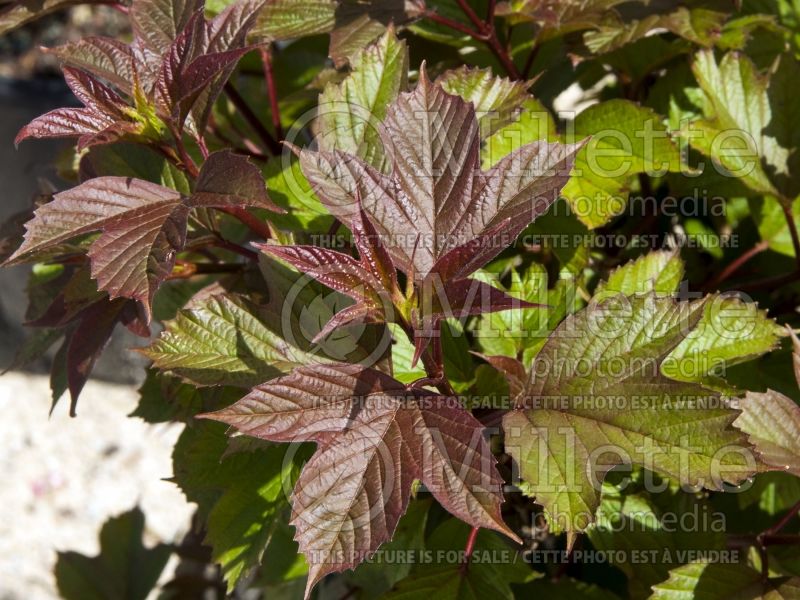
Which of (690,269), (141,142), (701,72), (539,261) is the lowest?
(690,269)

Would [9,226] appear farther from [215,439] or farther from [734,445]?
[734,445]

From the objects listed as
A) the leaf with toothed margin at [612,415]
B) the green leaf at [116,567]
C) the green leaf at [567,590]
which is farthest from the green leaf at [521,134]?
the green leaf at [116,567]

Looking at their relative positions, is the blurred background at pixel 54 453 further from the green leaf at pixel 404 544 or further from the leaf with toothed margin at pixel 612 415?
the leaf with toothed margin at pixel 612 415

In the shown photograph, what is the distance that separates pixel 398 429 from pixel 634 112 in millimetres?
411

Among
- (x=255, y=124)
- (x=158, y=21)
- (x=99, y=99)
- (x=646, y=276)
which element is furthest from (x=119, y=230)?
(x=646, y=276)

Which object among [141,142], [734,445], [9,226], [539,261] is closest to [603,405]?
[734,445]

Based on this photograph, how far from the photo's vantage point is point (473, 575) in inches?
30.8

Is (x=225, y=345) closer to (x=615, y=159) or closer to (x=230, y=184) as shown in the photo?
(x=230, y=184)

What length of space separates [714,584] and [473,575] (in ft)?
0.68

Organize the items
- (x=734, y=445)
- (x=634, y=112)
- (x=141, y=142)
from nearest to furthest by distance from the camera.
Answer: (x=734, y=445)
(x=141, y=142)
(x=634, y=112)

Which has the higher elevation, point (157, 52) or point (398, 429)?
point (157, 52)

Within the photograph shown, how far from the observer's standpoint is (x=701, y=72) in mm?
872

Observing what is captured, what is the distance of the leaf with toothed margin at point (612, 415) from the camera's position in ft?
1.97

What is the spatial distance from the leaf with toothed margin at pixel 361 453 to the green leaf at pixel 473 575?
8.6 inches
